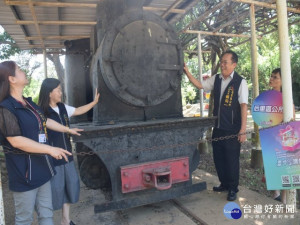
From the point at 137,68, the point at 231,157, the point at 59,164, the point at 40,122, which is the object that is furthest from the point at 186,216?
the point at 40,122

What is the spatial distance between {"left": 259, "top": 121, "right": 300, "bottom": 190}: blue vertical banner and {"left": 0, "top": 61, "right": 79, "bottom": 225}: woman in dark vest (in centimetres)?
200

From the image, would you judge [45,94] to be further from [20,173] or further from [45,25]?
[45,25]

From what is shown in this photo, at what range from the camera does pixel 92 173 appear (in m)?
3.14

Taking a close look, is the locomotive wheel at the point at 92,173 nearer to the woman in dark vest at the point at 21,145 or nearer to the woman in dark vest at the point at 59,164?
the woman in dark vest at the point at 59,164

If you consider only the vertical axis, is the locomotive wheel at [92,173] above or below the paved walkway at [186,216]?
above

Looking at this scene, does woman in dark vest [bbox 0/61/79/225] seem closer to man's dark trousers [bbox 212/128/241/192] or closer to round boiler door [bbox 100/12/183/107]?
round boiler door [bbox 100/12/183/107]

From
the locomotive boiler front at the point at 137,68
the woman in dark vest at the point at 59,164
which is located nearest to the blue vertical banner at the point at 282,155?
the locomotive boiler front at the point at 137,68

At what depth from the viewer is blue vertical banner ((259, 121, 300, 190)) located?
2.58 m

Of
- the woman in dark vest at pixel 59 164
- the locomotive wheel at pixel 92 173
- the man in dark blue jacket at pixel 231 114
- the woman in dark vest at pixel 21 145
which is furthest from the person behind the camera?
the man in dark blue jacket at pixel 231 114

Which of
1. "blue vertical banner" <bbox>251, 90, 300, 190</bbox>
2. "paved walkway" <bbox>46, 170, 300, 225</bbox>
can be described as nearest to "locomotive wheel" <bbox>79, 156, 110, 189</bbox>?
"paved walkway" <bbox>46, 170, 300, 225</bbox>

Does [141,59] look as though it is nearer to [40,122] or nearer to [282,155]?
[40,122]

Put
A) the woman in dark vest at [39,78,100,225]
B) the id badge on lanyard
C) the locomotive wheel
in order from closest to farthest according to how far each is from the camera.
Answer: the id badge on lanyard, the woman in dark vest at [39,78,100,225], the locomotive wheel

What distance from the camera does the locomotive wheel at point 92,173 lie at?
10.1 ft

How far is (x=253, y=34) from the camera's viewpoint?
488 centimetres
